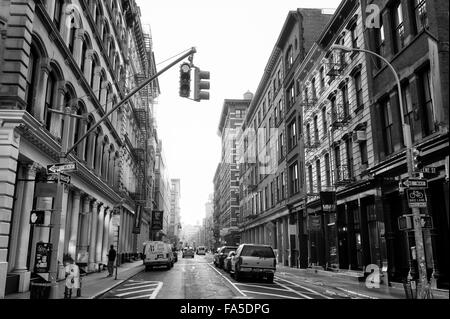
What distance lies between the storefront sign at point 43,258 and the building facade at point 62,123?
15.2 inches

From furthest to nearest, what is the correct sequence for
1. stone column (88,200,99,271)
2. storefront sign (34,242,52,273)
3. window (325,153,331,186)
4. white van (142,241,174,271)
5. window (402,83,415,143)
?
white van (142,241,174,271), window (325,153,331,186), stone column (88,200,99,271), window (402,83,415,143), storefront sign (34,242,52,273)

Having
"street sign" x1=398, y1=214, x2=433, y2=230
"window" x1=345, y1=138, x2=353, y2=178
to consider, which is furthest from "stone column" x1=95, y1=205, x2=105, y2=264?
"street sign" x1=398, y1=214, x2=433, y2=230

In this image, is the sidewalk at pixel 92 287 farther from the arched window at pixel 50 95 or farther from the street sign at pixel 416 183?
the street sign at pixel 416 183

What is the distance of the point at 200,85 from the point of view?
1124 centimetres

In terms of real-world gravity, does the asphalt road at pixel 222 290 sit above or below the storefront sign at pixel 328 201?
below

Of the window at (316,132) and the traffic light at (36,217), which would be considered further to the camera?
the window at (316,132)

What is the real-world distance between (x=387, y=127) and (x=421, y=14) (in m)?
6.03

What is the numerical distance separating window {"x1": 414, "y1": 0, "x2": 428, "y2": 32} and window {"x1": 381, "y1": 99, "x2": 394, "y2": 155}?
14.4 ft

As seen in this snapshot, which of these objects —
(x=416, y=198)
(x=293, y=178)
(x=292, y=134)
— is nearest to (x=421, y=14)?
(x=416, y=198)

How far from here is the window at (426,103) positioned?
650 inches

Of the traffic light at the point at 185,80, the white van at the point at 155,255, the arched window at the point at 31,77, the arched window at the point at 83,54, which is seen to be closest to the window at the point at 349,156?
the white van at the point at 155,255

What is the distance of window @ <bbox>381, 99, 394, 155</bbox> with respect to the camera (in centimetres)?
2075

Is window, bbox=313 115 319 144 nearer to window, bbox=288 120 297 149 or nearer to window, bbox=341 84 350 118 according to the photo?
window, bbox=341 84 350 118
